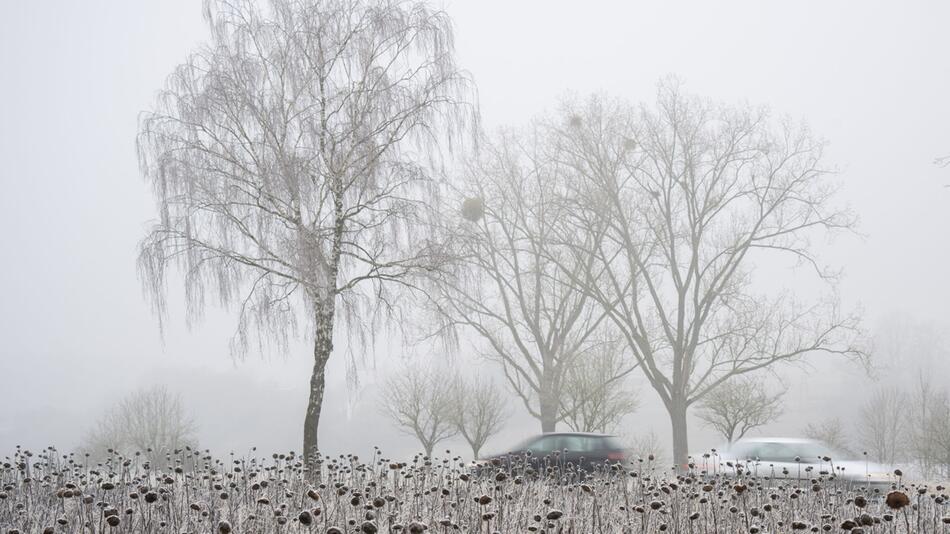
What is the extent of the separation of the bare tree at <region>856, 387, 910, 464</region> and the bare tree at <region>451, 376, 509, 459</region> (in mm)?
25261

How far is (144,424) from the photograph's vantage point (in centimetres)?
4850

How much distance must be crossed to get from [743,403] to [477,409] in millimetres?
12614

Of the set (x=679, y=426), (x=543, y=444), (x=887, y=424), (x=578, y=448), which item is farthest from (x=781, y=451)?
(x=887, y=424)

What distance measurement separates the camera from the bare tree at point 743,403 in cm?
3341

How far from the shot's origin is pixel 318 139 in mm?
12805

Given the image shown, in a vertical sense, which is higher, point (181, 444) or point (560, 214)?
point (560, 214)

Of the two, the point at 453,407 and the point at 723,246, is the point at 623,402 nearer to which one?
the point at 453,407

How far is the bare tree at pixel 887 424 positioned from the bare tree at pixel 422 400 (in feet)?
89.8

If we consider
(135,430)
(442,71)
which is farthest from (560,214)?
(135,430)

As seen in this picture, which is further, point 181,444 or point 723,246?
point 181,444

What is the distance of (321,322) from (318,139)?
10.6 feet

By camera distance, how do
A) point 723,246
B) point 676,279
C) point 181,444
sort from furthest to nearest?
1. point 181,444
2. point 723,246
3. point 676,279

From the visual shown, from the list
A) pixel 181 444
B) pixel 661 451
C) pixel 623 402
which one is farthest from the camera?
pixel 181 444

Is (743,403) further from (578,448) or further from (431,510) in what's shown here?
(431,510)
